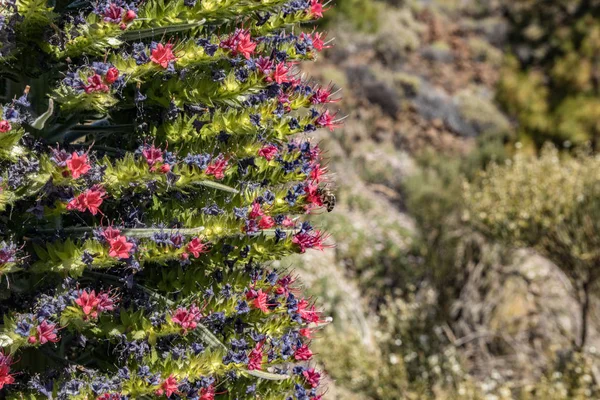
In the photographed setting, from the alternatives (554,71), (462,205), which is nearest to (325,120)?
(462,205)

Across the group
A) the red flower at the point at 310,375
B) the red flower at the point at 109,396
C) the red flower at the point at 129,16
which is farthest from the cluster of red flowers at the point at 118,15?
the red flower at the point at 310,375

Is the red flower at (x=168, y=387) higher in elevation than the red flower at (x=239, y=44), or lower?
lower

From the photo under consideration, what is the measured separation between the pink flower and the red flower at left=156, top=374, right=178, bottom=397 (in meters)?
1.30

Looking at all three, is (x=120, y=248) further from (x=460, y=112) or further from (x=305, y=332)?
(x=460, y=112)

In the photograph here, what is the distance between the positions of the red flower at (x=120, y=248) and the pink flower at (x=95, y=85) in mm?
636

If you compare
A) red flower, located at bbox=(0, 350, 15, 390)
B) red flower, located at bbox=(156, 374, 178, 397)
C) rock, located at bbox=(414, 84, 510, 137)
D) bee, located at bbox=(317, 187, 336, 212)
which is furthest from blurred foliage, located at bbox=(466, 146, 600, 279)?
rock, located at bbox=(414, 84, 510, 137)

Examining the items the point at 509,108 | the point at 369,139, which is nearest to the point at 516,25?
the point at 509,108

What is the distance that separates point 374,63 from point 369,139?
2823mm

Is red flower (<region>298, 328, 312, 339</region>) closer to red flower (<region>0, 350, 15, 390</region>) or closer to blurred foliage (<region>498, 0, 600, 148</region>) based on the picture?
red flower (<region>0, 350, 15, 390</region>)

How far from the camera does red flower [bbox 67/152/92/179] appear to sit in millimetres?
2740

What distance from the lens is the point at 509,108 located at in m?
19.7

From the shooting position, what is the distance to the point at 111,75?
280cm

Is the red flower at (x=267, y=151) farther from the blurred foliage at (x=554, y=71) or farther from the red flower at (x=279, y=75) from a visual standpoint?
the blurred foliage at (x=554, y=71)

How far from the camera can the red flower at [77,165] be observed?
8.99 ft
